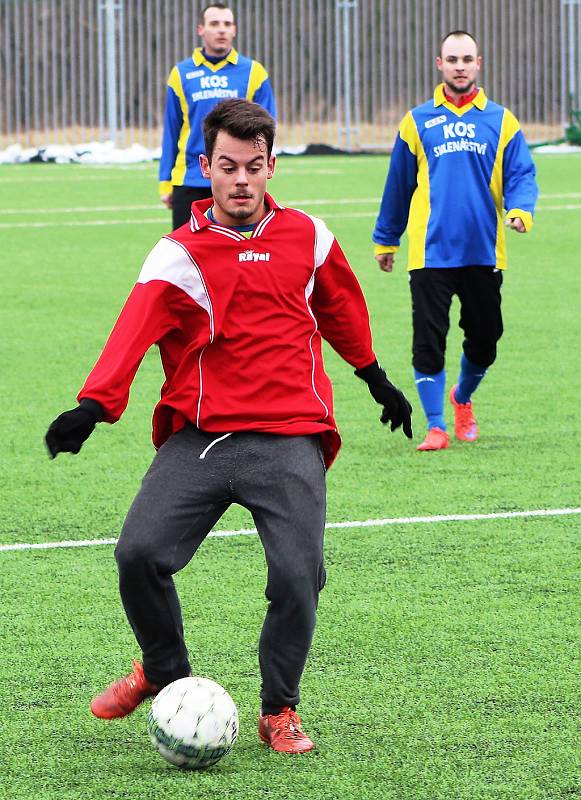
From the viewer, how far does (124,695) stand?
15.1ft

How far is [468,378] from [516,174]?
1165mm

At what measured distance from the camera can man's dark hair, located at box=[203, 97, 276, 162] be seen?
438 centimetres

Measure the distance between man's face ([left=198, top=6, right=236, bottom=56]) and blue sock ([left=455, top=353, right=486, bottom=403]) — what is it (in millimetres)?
3634

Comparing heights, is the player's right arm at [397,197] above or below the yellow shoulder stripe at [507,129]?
below

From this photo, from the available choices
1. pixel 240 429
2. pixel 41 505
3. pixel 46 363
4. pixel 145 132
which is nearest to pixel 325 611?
pixel 240 429

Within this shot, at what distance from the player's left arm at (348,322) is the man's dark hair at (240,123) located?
1.17 feet

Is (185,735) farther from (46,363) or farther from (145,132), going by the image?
(145,132)

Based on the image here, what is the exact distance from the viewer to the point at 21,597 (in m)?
5.97

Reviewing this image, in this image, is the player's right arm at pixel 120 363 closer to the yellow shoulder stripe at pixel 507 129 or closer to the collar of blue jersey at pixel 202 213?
the collar of blue jersey at pixel 202 213

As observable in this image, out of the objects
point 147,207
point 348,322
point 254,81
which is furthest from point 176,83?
point 147,207

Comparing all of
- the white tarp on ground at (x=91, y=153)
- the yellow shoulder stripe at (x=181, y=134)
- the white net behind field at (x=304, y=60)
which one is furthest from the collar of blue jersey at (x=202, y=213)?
the white net behind field at (x=304, y=60)

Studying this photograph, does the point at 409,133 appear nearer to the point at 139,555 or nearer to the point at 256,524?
the point at 256,524

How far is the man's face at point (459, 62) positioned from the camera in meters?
8.34

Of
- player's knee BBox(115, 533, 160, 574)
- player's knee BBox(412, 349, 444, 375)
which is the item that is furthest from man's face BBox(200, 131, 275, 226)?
player's knee BBox(412, 349, 444, 375)
